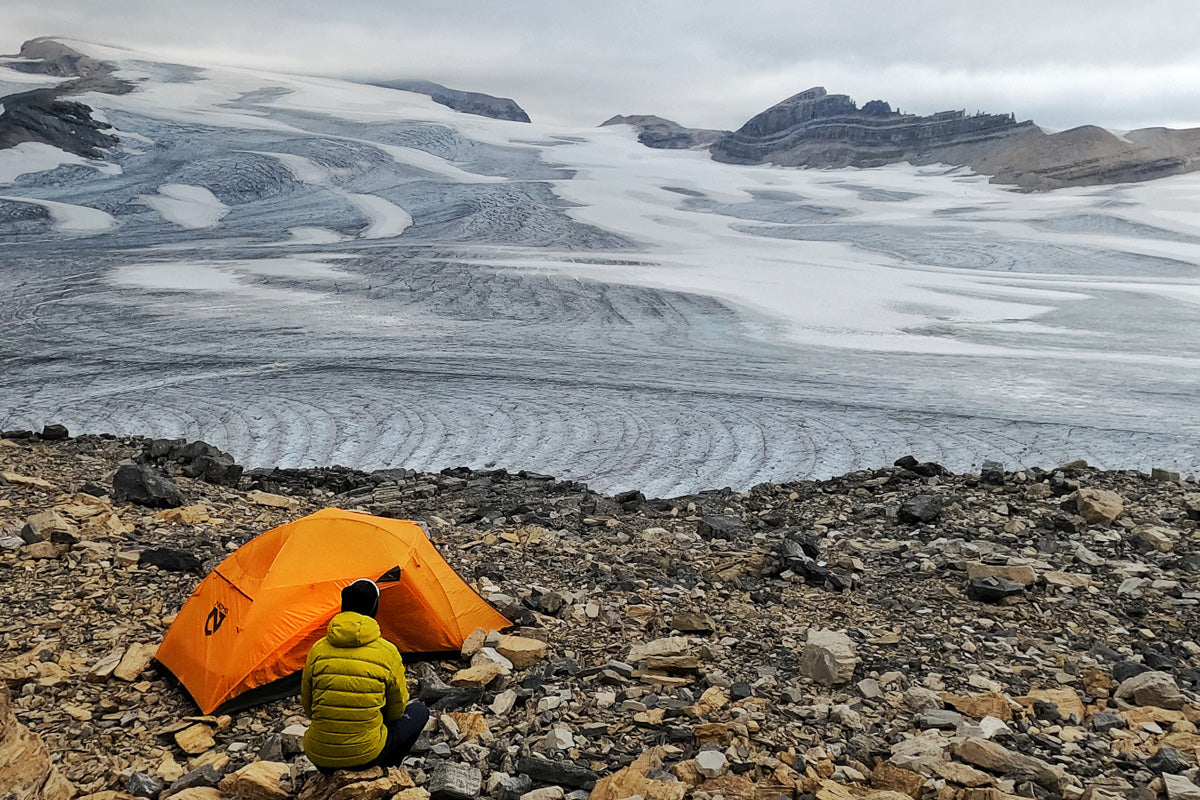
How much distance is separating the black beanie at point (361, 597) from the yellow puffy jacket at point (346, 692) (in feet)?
0.16

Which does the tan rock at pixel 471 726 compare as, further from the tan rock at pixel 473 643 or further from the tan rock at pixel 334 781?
the tan rock at pixel 473 643

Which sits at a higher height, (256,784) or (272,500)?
(256,784)

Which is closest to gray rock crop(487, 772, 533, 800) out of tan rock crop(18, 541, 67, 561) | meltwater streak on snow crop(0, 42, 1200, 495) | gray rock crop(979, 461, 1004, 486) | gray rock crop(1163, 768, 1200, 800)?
gray rock crop(1163, 768, 1200, 800)

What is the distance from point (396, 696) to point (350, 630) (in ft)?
1.19

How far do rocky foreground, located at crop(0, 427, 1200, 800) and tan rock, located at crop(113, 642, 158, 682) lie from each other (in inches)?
0.6

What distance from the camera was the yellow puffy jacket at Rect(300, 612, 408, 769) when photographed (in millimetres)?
3049

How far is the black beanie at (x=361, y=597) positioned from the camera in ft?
10.2

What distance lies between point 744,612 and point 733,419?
6.99 meters

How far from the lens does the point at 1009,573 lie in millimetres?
5020

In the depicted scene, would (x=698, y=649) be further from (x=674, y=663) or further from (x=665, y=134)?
(x=665, y=134)

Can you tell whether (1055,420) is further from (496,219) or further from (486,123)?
(486,123)

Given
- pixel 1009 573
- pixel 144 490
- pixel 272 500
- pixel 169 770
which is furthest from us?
pixel 272 500

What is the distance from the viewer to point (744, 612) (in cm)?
486

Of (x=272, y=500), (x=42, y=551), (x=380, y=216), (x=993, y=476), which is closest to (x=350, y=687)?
(x=42, y=551)
